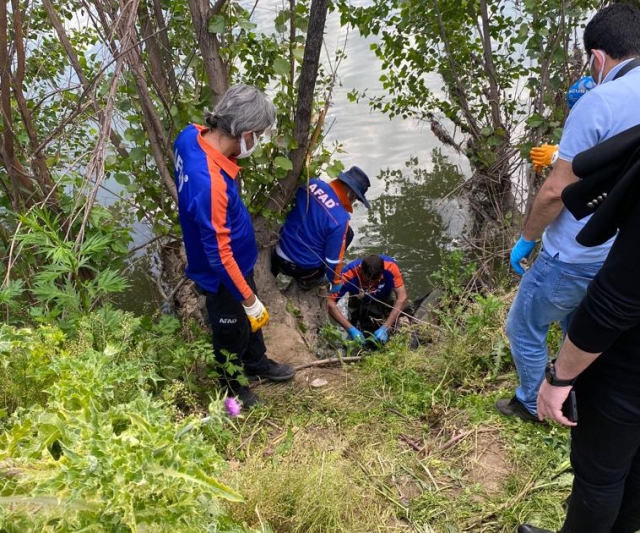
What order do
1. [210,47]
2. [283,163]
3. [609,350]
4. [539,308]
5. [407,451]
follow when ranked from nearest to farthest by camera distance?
[609,350]
[539,308]
[407,451]
[210,47]
[283,163]

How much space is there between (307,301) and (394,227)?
3613 mm

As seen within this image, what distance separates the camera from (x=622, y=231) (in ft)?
4.55

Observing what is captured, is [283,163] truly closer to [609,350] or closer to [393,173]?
[609,350]

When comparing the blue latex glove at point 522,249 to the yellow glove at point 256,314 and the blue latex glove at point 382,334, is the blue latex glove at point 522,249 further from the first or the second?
the blue latex glove at point 382,334

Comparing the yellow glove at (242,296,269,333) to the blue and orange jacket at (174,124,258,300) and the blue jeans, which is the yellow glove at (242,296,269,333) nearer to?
the blue and orange jacket at (174,124,258,300)

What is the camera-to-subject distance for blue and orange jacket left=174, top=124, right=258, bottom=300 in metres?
2.55

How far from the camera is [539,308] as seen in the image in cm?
236

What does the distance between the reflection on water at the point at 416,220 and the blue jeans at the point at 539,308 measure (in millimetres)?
4127

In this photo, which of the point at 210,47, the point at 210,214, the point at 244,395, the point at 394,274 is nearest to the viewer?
the point at 210,214

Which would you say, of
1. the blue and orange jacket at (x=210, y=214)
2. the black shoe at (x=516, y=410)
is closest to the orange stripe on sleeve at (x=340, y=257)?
the blue and orange jacket at (x=210, y=214)

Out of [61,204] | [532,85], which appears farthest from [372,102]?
[61,204]

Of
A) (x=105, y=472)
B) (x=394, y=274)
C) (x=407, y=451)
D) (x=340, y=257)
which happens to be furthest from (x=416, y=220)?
(x=105, y=472)

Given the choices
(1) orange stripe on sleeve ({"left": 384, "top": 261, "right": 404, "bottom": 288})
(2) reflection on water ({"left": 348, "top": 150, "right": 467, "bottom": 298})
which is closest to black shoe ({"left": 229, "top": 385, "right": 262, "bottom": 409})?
(1) orange stripe on sleeve ({"left": 384, "top": 261, "right": 404, "bottom": 288})

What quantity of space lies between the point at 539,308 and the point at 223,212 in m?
1.61
